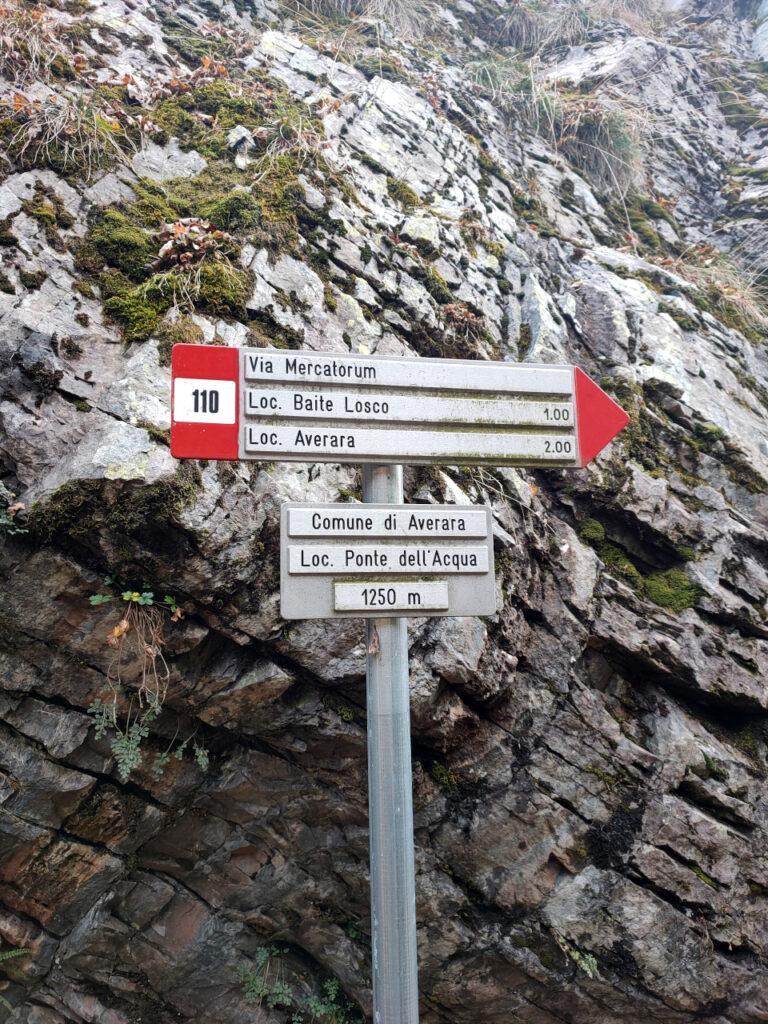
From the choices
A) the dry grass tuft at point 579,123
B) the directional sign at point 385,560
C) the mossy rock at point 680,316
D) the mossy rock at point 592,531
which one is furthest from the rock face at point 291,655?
the dry grass tuft at point 579,123

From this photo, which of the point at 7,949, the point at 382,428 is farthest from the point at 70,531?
the point at 7,949

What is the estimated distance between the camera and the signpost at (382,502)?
2.56m

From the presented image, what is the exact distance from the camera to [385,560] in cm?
272

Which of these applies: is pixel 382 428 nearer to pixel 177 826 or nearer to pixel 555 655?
pixel 555 655

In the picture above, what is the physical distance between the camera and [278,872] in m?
4.50

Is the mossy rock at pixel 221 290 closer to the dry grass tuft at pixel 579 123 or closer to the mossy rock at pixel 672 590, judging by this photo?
the mossy rock at pixel 672 590

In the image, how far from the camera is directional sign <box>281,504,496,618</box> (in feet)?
8.68

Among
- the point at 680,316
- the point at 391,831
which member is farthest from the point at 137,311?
the point at 680,316

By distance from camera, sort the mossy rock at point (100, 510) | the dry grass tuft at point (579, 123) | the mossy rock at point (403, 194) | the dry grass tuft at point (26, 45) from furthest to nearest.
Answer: the dry grass tuft at point (579, 123)
the mossy rock at point (403, 194)
the dry grass tuft at point (26, 45)
the mossy rock at point (100, 510)

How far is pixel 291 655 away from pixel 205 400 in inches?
77.3

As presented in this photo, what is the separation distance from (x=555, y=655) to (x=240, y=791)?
8.06ft

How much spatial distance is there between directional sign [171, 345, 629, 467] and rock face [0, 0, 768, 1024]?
120 centimetres

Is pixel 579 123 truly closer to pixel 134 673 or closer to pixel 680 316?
pixel 680 316

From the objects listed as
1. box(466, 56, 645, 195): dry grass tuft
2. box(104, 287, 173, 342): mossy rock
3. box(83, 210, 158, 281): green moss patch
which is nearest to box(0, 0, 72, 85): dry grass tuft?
box(83, 210, 158, 281): green moss patch
